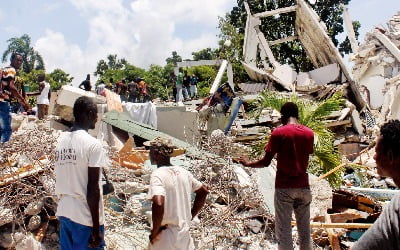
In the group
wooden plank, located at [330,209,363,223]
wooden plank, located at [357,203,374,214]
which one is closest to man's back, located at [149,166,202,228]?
wooden plank, located at [330,209,363,223]

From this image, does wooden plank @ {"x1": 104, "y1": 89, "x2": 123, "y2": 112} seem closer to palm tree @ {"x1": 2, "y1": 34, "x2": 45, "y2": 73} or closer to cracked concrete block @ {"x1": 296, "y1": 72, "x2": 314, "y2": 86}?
cracked concrete block @ {"x1": 296, "y1": 72, "x2": 314, "y2": 86}

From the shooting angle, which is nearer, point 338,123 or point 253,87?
point 338,123

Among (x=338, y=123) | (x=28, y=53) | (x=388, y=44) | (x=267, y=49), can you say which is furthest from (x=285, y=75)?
(x=28, y=53)

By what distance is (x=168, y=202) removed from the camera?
322 centimetres

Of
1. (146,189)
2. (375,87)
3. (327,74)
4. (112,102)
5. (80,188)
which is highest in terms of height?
(327,74)

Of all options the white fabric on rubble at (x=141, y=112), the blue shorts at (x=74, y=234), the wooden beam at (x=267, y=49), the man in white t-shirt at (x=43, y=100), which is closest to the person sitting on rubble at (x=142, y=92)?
the white fabric on rubble at (x=141, y=112)

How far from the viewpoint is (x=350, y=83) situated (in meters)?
15.4

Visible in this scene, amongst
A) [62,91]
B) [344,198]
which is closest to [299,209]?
[344,198]

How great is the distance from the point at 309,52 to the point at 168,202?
16.3 metres

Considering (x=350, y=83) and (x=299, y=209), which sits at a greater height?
(x=350, y=83)

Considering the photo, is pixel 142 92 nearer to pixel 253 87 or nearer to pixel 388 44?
pixel 253 87

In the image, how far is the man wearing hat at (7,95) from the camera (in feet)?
19.2

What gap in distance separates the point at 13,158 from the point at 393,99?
13145 mm

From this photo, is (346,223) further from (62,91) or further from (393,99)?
(393,99)
